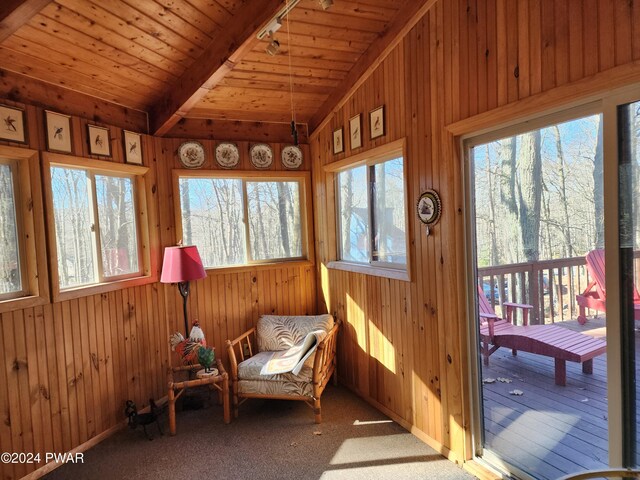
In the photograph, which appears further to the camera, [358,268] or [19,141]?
[358,268]

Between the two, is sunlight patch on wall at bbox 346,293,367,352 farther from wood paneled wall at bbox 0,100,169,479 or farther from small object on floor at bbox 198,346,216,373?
wood paneled wall at bbox 0,100,169,479

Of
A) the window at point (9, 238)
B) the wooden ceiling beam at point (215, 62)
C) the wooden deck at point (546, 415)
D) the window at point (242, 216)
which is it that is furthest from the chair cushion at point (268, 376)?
the wooden ceiling beam at point (215, 62)

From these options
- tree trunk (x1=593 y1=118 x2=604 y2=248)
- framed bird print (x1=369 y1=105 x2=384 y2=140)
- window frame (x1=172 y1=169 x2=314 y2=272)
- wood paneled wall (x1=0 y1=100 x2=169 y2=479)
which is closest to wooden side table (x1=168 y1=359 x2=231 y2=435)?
wood paneled wall (x1=0 y1=100 x2=169 y2=479)

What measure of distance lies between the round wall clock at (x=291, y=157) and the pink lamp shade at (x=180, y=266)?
130cm

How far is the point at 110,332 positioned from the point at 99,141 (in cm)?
146

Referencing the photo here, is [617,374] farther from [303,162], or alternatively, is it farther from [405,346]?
[303,162]

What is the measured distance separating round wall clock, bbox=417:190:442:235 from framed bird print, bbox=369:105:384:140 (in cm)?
69

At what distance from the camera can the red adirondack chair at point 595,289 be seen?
1.77 meters

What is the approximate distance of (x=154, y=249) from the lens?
3471 mm

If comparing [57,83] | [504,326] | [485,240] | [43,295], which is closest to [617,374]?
[504,326]

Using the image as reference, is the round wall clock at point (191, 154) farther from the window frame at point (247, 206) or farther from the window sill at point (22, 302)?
the window sill at point (22, 302)

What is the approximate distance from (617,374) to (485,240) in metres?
0.92

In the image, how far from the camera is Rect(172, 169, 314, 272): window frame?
361 centimetres

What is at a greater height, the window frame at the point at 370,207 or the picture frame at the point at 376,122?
the picture frame at the point at 376,122
